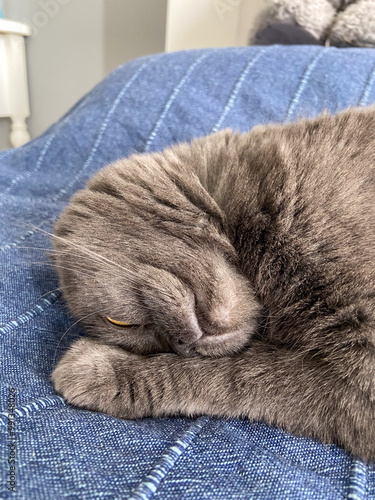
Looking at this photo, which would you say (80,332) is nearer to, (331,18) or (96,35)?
(331,18)

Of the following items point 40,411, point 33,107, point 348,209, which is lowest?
point 33,107

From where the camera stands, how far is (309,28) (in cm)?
178

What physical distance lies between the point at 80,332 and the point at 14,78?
8.65 ft

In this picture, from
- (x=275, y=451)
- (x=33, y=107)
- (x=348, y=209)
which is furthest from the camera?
(x=33, y=107)

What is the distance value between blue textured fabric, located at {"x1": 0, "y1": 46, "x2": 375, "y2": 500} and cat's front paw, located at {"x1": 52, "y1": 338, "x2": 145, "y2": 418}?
1.0 inches

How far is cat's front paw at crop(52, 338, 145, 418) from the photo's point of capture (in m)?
0.73

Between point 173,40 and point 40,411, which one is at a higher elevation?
point 173,40

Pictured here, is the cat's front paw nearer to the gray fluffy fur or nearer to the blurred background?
the gray fluffy fur

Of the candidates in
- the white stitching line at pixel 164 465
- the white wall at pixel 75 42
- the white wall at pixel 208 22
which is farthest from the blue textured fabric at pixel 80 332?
the white wall at pixel 75 42

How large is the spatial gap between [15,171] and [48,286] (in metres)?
0.96

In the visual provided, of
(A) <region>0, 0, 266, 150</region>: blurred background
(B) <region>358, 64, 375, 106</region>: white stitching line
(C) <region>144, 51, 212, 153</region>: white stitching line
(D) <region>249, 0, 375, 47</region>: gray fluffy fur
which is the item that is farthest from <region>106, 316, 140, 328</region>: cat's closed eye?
(A) <region>0, 0, 266, 150</region>: blurred background

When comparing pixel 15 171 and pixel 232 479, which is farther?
pixel 15 171

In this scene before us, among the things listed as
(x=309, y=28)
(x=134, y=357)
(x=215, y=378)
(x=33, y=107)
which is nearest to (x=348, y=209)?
(x=215, y=378)

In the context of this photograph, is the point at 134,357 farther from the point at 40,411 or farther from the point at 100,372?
the point at 40,411
